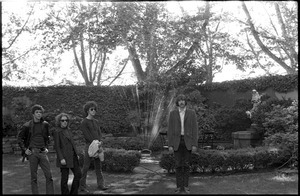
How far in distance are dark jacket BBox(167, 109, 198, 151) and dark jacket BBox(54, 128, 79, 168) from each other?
1.67 metres

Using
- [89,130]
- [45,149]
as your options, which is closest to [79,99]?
[89,130]

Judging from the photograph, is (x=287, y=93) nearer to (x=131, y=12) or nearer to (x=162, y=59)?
(x=162, y=59)

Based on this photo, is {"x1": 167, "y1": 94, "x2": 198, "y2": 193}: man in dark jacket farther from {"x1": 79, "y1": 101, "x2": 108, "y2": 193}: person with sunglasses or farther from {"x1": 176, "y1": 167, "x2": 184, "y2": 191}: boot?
{"x1": 79, "y1": 101, "x2": 108, "y2": 193}: person with sunglasses

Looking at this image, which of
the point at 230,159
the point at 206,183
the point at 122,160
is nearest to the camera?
the point at 206,183

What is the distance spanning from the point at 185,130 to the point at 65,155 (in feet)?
6.61

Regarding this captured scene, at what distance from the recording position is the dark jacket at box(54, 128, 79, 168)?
228 inches

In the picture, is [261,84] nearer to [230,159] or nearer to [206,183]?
[230,159]

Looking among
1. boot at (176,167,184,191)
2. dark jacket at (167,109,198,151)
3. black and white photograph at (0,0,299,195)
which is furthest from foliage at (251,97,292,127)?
boot at (176,167,184,191)

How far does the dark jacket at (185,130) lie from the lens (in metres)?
6.37

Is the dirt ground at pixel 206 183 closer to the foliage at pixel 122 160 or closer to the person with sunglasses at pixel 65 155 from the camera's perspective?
the foliage at pixel 122 160

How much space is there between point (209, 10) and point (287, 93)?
439cm

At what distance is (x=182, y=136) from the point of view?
6.41m

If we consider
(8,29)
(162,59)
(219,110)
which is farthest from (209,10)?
(8,29)

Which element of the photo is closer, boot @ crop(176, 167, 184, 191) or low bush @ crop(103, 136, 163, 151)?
boot @ crop(176, 167, 184, 191)
